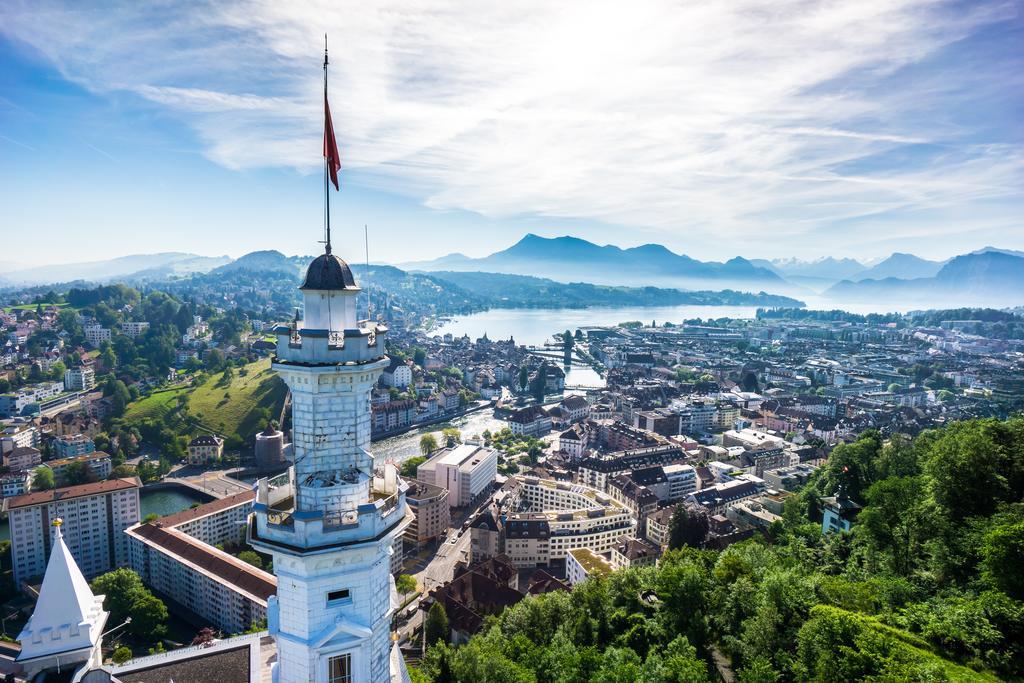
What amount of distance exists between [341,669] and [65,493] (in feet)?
75.8

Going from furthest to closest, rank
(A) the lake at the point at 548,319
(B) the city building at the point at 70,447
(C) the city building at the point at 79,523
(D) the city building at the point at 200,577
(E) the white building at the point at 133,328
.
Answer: (A) the lake at the point at 548,319
(E) the white building at the point at 133,328
(B) the city building at the point at 70,447
(C) the city building at the point at 79,523
(D) the city building at the point at 200,577

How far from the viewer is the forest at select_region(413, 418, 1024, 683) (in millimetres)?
6555

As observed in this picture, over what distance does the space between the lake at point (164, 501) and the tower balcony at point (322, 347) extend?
1131 inches

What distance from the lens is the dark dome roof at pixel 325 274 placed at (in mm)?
3086

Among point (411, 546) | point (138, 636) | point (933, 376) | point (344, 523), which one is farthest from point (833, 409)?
point (344, 523)

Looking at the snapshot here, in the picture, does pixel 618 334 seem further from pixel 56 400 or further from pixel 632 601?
pixel 632 601

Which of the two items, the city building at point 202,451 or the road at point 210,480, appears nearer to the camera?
the road at point 210,480

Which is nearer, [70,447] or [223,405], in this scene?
[70,447]

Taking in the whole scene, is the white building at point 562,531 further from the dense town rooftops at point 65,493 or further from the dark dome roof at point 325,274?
the dark dome roof at point 325,274

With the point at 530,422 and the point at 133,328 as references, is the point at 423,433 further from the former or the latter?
the point at 133,328

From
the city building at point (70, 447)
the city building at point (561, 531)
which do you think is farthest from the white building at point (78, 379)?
the city building at point (561, 531)

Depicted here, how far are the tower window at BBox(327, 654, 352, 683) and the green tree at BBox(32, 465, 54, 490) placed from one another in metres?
29.1

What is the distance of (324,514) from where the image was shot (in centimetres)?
312

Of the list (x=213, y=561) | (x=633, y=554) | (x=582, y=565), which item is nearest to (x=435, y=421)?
(x=213, y=561)
